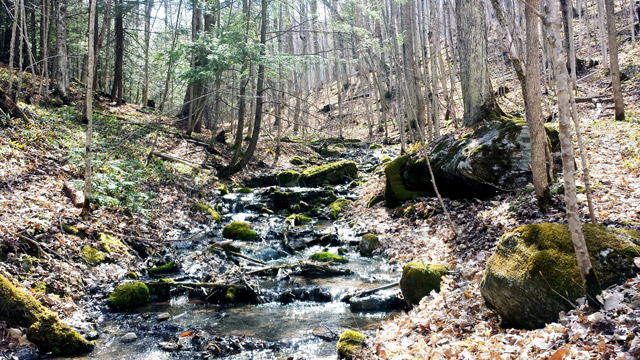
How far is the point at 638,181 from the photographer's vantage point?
702 cm

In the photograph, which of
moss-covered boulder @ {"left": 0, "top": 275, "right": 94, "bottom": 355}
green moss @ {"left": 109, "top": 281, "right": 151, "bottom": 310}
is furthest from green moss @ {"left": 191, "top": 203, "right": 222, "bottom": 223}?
moss-covered boulder @ {"left": 0, "top": 275, "right": 94, "bottom": 355}

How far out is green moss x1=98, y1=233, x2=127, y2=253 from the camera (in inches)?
309

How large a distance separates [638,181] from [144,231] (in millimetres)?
10430

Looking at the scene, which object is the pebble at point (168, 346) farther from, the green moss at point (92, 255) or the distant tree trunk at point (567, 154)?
the distant tree trunk at point (567, 154)

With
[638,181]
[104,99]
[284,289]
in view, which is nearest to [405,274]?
[284,289]

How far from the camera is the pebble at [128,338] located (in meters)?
5.38

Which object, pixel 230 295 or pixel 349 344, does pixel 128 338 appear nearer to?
pixel 230 295

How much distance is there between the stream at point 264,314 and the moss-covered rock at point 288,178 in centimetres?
642

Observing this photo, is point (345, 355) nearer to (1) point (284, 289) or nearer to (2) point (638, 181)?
(1) point (284, 289)

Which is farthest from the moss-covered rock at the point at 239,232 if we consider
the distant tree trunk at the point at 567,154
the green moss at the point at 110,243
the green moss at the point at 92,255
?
the distant tree trunk at the point at 567,154

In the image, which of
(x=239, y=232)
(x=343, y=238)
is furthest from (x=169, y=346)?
(x=343, y=238)

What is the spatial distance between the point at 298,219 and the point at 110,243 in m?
6.10

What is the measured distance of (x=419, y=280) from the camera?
6.11 m

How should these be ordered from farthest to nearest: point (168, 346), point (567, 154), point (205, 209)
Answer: point (205, 209) < point (168, 346) < point (567, 154)
